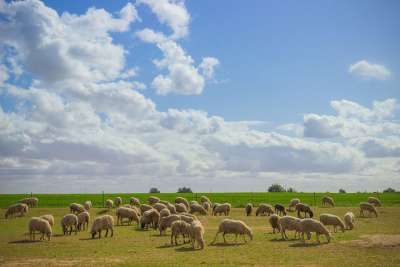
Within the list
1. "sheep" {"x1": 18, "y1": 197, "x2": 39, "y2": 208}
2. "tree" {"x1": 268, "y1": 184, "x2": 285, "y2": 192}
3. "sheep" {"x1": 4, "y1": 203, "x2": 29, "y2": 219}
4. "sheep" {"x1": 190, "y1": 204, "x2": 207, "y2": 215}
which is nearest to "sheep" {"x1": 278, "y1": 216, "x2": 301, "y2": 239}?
"sheep" {"x1": 190, "y1": 204, "x2": 207, "y2": 215}

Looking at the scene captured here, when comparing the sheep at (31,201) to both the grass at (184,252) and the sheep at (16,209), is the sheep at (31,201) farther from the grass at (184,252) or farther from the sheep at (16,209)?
the grass at (184,252)

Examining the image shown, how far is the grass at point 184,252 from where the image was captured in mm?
17844

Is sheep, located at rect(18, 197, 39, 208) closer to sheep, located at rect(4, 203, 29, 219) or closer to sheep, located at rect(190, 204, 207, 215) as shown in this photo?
sheep, located at rect(4, 203, 29, 219)

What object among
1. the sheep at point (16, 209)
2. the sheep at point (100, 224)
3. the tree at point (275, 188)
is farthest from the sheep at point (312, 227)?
the tree at point (275, 188)

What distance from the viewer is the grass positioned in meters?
17.8

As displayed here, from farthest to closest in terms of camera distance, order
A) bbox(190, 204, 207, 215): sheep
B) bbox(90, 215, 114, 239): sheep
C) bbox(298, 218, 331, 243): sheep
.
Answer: bbox(190, 204, 207, 215): sheep < bbox(90, 215, 114, 239): sheep < bbox(298, 218, 331, 243): sheep

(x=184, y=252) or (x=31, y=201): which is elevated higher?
(x=31, y=201)

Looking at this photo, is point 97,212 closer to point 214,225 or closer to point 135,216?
point 135,216

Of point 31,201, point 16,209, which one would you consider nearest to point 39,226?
point 16,209

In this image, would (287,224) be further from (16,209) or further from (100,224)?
(16,209)

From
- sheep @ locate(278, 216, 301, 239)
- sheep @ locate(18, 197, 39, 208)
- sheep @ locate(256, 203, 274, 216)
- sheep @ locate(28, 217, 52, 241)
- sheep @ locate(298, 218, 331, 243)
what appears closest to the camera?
sheep @ locate(298, 218, 331, 243)

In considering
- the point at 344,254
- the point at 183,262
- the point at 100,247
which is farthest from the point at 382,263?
the point at 100,247

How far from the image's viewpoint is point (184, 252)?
20734 millimetres

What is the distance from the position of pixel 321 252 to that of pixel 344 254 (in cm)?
111
